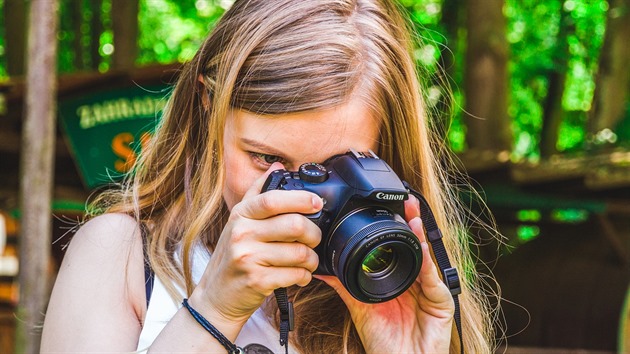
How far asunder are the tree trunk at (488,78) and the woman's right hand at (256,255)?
628 cm

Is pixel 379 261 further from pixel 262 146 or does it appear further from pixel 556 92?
pixel 556 92

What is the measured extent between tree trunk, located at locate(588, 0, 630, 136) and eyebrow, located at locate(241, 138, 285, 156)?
24.8 ft

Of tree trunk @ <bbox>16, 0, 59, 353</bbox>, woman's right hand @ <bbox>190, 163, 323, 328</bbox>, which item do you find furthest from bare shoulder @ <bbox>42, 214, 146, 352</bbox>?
tree trunk @ <bbox>16, 0, 59, 353</bbox>

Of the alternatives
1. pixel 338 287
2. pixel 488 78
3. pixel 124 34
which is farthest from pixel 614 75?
pixel 338 287

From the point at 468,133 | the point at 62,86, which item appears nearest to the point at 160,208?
the point at 62,86

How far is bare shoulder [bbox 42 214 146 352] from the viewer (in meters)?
1.65

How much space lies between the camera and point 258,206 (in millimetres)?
1566

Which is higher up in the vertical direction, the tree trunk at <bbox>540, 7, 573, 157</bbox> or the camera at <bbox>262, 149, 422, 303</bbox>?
the camera at <bbox>262, 149, 422, 303</bbox>

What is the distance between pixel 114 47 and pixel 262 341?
24.0 ft

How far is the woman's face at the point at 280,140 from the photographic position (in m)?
1.68

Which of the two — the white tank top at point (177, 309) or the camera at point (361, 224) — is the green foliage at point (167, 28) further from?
the camera at point (361, 224)

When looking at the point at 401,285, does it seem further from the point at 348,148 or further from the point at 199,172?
the point at 199,172

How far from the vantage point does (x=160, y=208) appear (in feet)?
6.22

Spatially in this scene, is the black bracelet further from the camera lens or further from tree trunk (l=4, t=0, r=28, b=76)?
tree trunk (l=4, t=0, r=28, b=76)
